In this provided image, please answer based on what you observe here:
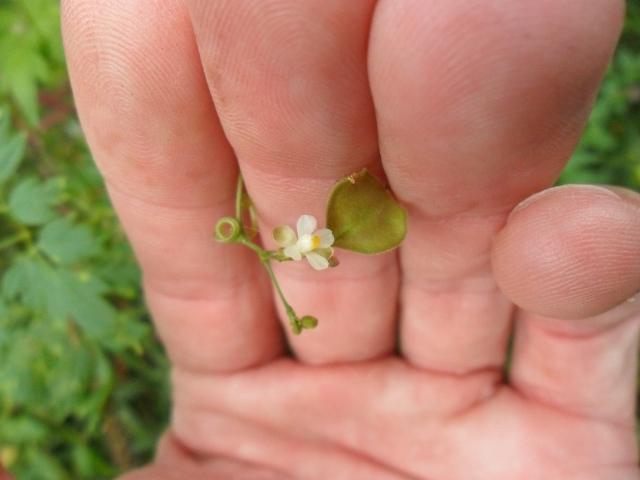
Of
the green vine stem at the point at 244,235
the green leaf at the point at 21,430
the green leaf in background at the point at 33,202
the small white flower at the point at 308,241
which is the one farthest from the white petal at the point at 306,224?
the green leaf at the point at 21,430

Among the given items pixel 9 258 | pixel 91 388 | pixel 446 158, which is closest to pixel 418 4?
pixel 446 158

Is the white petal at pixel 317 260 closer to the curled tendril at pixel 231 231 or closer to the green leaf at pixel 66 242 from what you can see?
the curled tendril at pixel 231 231

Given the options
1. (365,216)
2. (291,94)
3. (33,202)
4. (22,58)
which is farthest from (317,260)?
(22,58)

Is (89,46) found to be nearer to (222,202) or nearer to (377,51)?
(222,202)

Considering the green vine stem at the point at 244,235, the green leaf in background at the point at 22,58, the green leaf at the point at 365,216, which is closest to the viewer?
the green leaf at the point at 365,216

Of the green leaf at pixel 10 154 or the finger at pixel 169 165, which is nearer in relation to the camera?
the finger at pixel 169 165

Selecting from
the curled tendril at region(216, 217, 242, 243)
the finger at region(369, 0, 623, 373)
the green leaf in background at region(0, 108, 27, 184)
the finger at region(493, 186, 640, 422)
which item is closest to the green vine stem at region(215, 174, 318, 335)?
the curled tendril at region(216, 217, 242, 243)

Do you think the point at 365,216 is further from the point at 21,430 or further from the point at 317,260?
the point at 21,430
